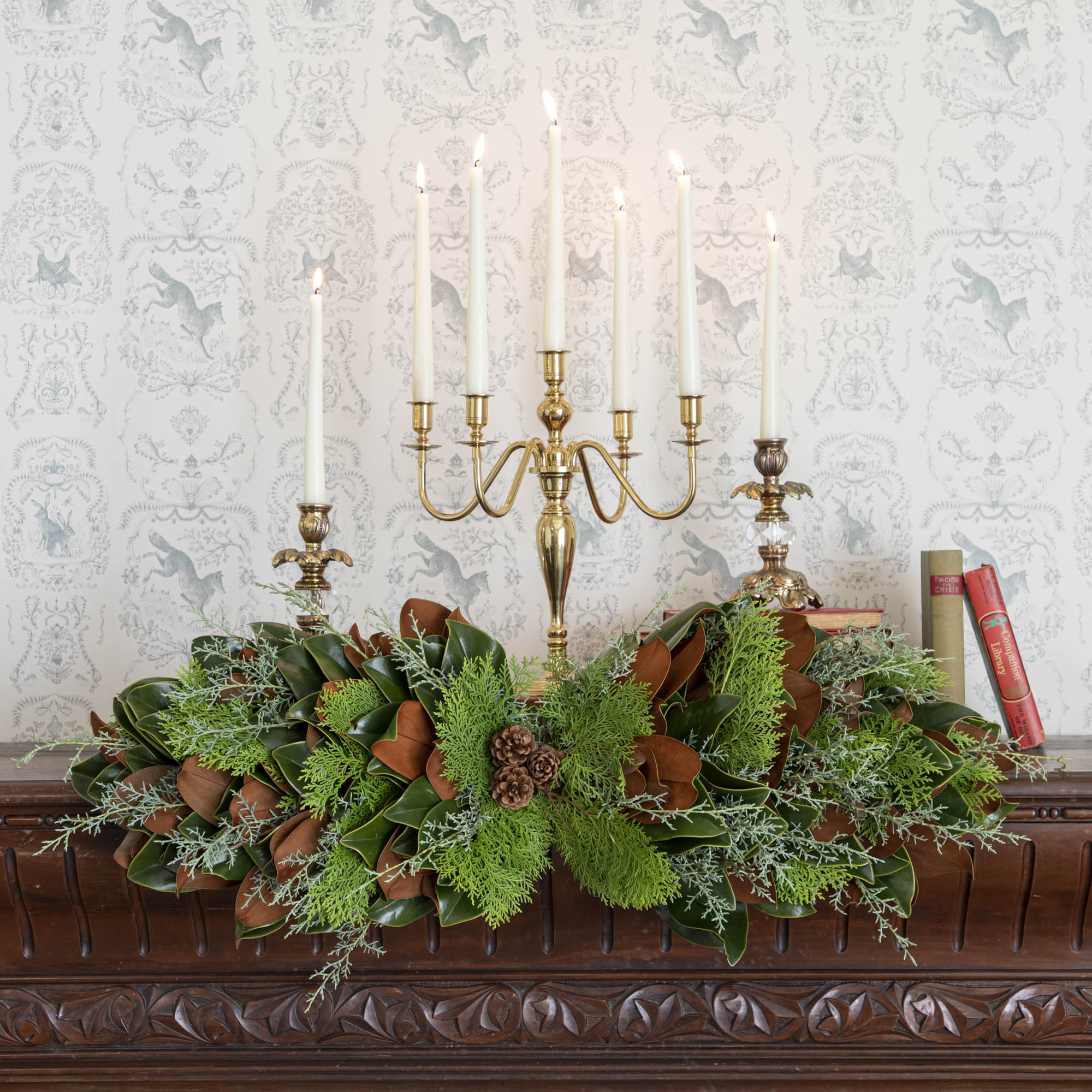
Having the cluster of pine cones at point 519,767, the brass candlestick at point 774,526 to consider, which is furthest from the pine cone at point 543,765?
the brass candlestick at point 774,526

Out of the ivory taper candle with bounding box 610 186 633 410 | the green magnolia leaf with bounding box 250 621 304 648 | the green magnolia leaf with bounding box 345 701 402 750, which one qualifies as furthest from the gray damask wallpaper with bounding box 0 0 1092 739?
the green magnolia leaf with bounding box 345 701 402 750

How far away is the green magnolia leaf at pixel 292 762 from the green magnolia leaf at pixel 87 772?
19cm

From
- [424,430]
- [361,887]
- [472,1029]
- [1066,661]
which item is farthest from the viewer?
[1066,661]

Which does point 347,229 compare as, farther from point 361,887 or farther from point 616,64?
point 361,887

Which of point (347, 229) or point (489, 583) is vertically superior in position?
point (347, 229)

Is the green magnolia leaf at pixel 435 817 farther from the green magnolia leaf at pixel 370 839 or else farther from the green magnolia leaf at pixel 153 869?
the green magnolia leaf at pixel 153 869

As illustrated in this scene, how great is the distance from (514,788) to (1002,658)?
1.72ft

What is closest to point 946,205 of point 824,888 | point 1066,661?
point 1066,661

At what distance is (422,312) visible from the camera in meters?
0.92

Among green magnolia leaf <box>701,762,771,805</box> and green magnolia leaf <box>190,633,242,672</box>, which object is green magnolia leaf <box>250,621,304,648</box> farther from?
green magnolia leaf <box>701,762,771,805</box>

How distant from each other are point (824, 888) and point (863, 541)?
1.56 feet

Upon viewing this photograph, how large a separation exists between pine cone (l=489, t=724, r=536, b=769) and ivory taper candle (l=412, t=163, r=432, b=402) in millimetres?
392

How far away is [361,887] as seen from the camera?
657mm

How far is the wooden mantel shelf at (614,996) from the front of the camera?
0.80 metres
